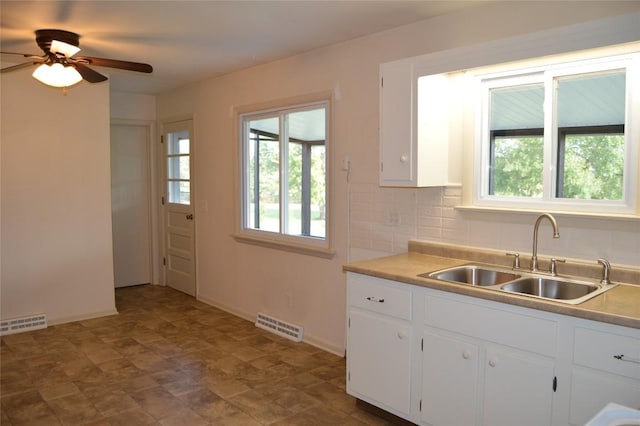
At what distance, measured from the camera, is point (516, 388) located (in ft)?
7.52

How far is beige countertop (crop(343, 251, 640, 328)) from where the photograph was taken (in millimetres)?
1993

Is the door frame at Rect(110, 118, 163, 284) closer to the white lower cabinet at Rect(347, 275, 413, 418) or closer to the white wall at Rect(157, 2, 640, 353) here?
the white wall at Rect(157, 2, 640, 353)

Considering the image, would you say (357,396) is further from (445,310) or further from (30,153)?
→ (30,153)

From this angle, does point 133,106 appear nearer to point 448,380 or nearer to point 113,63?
point 113,63

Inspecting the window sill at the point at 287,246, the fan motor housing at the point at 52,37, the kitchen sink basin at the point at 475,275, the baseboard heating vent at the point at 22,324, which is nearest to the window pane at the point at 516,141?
the kitchen sink basin at the point at 475,275

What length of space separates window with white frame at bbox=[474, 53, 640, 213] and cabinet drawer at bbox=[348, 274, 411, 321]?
2.83 ft

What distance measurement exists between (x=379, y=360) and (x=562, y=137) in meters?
1.64

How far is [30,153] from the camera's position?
4.60m

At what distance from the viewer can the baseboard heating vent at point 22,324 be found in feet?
14.8

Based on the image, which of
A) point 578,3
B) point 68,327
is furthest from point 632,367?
point 68,327

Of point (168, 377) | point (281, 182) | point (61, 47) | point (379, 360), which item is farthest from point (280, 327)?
point (61, 47)

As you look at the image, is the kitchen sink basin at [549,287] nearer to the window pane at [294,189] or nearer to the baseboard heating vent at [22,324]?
the window pane at [294,189]

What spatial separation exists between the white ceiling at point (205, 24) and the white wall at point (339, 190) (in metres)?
0.15

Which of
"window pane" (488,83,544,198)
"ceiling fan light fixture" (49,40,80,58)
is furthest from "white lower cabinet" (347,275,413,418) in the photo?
"ceiling fan light fixture" (49,40,80,58)
